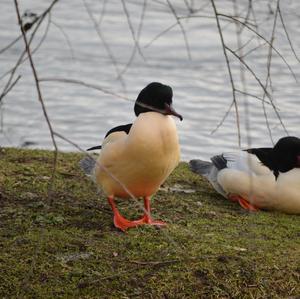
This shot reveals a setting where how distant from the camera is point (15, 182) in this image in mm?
6156

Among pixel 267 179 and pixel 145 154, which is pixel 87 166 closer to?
pixel 145 154

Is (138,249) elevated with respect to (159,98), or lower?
lower

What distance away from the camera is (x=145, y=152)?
17.5 ft

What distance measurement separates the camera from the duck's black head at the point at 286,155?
6.45 meters

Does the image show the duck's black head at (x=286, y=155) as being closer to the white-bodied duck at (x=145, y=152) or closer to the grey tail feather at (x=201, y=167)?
the grey tail feather at (x=201, y=167)

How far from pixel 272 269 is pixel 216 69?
22.3 ft

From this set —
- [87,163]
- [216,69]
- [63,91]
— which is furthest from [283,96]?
[87,163]

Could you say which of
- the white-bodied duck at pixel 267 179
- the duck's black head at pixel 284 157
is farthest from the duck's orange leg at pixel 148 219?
the duck's black head at pixel 284 157

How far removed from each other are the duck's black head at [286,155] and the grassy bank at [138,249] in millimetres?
477

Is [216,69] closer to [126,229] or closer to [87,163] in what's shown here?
[87,163]

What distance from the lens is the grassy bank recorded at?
15.3 ft

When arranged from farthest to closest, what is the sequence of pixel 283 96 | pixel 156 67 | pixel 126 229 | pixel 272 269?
pixel 156 67 → pixel 283 96 → pixel 126 229 → pixel 272 269

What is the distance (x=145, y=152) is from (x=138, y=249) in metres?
0.61

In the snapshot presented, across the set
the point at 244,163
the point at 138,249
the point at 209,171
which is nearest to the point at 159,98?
the point at 138,249
